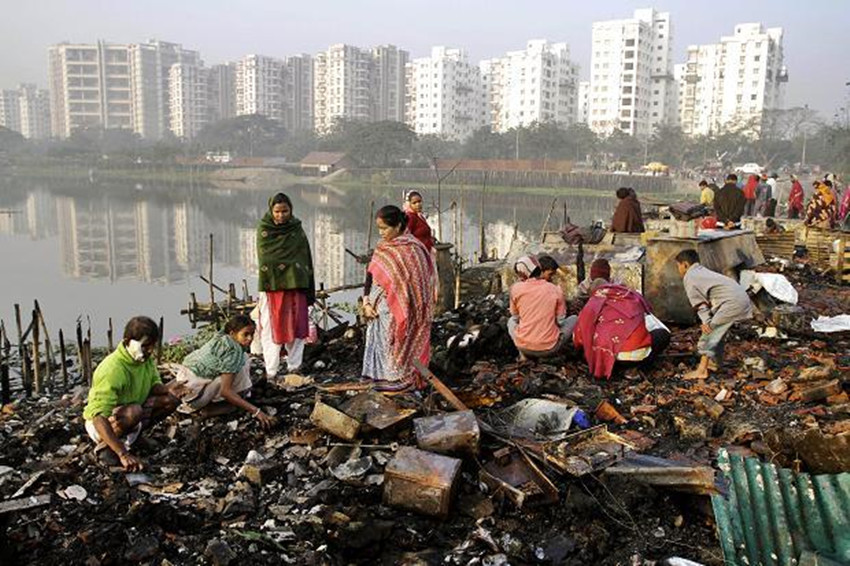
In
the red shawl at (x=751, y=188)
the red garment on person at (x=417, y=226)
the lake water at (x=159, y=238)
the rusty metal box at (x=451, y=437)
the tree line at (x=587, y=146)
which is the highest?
the tree line at (x=587, y=146)

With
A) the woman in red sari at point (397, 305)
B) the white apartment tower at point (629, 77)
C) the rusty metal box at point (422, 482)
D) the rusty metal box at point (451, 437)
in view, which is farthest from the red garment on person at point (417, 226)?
the white apartment tower at point (629, 77)

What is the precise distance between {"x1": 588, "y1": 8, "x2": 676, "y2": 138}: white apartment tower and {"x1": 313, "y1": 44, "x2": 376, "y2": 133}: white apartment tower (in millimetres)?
33844

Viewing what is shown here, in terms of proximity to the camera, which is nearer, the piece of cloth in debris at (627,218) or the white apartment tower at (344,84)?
the piece of cloth in debris at (627,218)

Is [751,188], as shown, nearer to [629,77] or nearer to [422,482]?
[422,482]

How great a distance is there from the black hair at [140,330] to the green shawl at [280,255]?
1.59 metres

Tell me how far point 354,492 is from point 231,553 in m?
0.72

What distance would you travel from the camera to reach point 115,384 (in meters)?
3.94

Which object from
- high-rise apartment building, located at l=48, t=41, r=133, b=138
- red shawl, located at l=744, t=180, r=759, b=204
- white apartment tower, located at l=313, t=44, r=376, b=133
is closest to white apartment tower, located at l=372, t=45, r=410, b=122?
white apartment tower, located at l=313, t=44, r=376, b=133

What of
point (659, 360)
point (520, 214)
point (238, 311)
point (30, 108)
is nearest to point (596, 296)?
point (659, 360)

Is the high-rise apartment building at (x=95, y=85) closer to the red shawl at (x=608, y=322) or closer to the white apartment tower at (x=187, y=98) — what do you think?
the white apartment tower at (x=187, y=98)

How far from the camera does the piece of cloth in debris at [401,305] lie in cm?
463

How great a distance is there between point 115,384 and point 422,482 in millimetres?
1834

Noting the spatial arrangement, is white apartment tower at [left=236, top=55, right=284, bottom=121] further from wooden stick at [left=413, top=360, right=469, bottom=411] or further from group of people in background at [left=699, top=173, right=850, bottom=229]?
wooden stick at [left=413, top=360, right=469, bottom=411]

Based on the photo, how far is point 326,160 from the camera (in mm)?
59500
